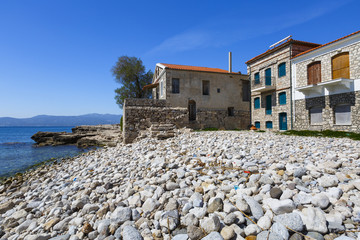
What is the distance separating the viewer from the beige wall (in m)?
17.0

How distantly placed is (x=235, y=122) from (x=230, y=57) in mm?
8241

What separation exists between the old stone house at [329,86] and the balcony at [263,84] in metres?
1.97

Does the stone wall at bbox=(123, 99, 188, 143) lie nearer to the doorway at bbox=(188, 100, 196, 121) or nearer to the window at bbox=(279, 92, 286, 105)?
the doorway at bbox=(188, 100, 196, 121)

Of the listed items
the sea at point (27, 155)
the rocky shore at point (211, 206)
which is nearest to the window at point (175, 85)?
the sea at point (27, 155)

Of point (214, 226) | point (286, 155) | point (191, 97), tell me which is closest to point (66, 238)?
point (214, 226)

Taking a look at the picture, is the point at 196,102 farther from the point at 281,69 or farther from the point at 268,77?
the point at 281,69

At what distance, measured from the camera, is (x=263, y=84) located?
18.2 metres

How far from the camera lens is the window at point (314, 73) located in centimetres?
1441

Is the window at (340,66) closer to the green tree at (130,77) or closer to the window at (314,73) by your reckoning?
the window at (314,73)

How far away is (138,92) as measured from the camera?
2830 cm

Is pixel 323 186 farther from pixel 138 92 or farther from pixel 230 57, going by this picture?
pixel 138 92

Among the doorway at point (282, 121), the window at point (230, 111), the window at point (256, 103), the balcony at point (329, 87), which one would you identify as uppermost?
the balcony at point (329, 87)

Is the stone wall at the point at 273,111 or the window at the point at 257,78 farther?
the window at the point at 257,78

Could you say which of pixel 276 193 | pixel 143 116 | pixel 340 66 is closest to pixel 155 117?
pixel 143 116
